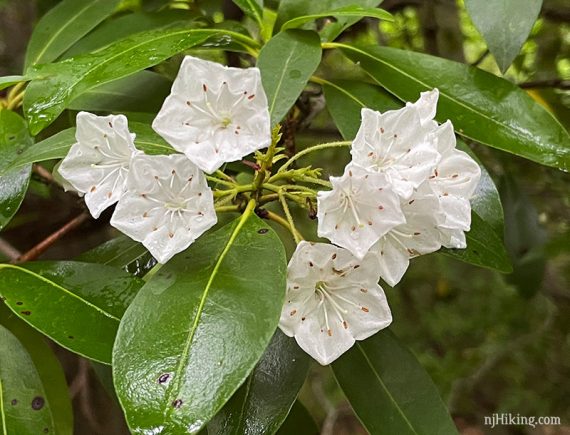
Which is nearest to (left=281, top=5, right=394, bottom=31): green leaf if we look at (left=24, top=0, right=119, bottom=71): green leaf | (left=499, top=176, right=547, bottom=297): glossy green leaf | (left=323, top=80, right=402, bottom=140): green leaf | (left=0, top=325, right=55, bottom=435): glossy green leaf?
(left=323, top=80, right=402, bottom=140): green leaf

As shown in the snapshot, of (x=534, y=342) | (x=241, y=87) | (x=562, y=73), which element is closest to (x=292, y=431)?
(x=241, y=87)

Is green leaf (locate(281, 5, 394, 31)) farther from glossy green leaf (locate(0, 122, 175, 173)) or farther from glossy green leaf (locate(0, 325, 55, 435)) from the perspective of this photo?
glossy green leaf (locate(0, 325, 55, 435))

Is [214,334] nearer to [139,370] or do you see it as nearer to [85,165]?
[139,370]

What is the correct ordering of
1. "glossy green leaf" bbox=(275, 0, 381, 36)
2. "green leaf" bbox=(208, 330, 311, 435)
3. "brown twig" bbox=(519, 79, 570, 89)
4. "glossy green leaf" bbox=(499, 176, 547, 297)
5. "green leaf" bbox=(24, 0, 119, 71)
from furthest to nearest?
"glossy green leaf" bbox=(499, 176, 547, 297)
"brown twig" bbox=(519, 79, 570, 89)
"green leaf" bbox=(24, 0, 119, 71)
"glossy green leaf" bbox=(275, 0, 381, 36)
"green leaf" bbox=(208, 330, 311, 435)

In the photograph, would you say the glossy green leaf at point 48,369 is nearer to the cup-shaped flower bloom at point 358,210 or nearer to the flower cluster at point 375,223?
the flower cluster at point 375,223

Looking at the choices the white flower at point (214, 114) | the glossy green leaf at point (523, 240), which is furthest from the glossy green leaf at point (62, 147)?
the glossy green leaf at point (523, 240)

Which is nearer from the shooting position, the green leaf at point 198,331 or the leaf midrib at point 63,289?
the green leaf at point 198,331
